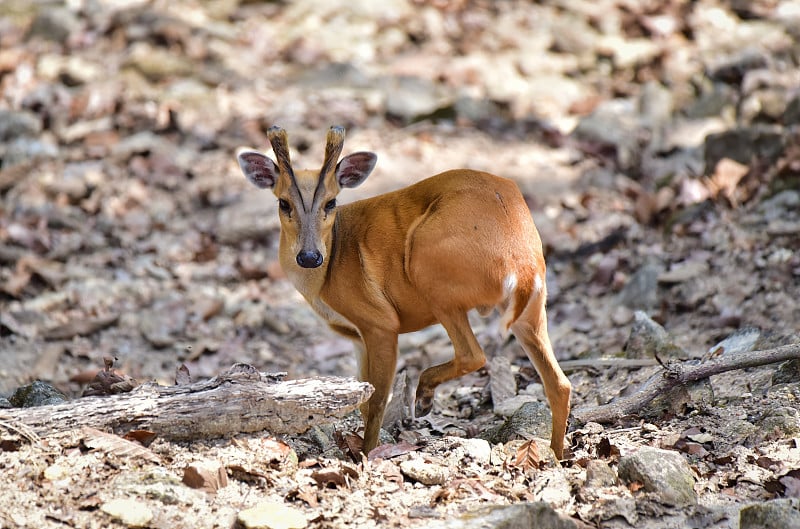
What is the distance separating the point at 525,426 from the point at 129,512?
2419mm

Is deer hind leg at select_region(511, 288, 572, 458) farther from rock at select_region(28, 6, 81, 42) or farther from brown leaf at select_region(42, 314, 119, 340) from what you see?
rock at select_region(28, 6, 81, 42)

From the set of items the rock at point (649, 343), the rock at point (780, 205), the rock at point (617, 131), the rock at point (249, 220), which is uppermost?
the rock at point (649, 343)

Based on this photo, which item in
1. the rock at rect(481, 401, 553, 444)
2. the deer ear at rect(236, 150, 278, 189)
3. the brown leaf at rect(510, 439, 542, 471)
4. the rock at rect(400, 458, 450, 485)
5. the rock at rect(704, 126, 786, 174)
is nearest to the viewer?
the rock at rect(400, 458, 450, 485)

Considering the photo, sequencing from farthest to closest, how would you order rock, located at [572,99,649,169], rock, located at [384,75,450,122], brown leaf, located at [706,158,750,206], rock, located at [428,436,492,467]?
rock, located at [384,75,450,122] → rock, located at [572,99,649,169] → brown leaf, located at [706,158,750,206] → rock, located at [428,436,492,467]

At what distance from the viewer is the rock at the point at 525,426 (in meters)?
5.70

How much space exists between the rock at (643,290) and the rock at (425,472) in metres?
3.92

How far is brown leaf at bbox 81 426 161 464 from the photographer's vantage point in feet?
15.6

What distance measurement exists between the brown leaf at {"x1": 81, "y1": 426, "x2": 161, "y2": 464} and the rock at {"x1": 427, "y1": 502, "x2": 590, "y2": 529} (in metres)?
1.48

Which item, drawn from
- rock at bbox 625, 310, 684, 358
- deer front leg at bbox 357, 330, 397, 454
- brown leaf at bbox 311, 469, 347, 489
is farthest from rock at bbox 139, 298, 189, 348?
brown leaf at bbox 311, 469, 347, 489

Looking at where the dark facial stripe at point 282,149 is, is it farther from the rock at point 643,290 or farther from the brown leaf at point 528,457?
the rock at point 643,290

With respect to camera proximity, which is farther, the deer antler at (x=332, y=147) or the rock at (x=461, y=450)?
the deer antler at (x=332, y=147)

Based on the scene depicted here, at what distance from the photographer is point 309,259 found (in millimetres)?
5887

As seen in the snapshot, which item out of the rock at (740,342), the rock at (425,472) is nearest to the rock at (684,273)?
the rock at (740,342)

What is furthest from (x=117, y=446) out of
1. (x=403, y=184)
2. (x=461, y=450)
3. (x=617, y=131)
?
(x=617, y=131)
